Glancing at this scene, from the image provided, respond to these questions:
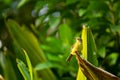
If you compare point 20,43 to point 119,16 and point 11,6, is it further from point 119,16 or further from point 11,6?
point 11,6

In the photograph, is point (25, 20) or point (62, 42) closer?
point (62, 42)

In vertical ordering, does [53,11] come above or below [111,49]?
above

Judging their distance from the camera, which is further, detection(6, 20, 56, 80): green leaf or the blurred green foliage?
detection(6, 20, 56, 80): green leaf

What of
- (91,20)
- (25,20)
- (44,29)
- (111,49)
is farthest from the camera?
(25,20)

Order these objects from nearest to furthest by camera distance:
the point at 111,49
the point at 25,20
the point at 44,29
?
1. the point at 111,49
2. the point at 44,29
3. the point at 25,20

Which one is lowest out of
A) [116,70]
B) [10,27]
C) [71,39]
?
[116,70]

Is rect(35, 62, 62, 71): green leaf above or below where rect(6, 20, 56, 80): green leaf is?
below

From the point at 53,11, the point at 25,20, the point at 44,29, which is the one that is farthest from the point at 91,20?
the point at 25,20

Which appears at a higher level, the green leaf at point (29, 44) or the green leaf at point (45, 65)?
the green leaf at point (29, 44)

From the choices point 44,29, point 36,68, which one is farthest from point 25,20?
point 36,68

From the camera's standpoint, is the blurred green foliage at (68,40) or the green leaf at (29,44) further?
the green leaf at (29,44)
